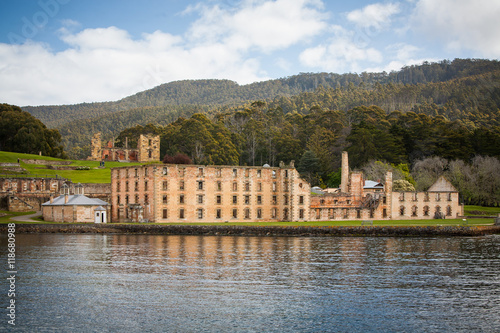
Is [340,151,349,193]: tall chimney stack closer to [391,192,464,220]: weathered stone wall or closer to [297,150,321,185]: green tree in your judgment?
[391,192,464,220]: weathered stone wall

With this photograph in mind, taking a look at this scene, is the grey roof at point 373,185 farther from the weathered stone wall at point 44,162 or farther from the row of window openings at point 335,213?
the weathered stone wall at point 44,162

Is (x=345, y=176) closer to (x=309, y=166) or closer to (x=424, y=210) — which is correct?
(x=424, y=210)

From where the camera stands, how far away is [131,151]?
131 metres

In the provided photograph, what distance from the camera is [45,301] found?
2716 centimetres

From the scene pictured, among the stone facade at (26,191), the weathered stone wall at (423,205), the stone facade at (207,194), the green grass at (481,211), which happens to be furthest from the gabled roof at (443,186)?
the stone facade at (26,191)

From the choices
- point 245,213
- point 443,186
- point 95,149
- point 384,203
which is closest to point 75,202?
point 245,213

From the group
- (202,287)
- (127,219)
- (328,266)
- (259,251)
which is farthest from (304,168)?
(202,287)

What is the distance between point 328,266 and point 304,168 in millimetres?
76702

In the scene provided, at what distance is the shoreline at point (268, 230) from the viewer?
2441 inches

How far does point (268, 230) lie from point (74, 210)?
2531 centimetres

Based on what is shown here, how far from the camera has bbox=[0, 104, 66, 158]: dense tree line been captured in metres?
112

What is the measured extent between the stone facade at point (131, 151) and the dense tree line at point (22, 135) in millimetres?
10404

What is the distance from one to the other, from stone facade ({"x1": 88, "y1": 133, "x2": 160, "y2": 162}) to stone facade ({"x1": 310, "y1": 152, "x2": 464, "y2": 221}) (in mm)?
55566

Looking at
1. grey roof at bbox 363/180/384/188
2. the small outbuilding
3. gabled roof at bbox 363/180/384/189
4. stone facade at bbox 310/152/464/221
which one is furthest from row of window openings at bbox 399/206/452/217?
the small outbuilding
